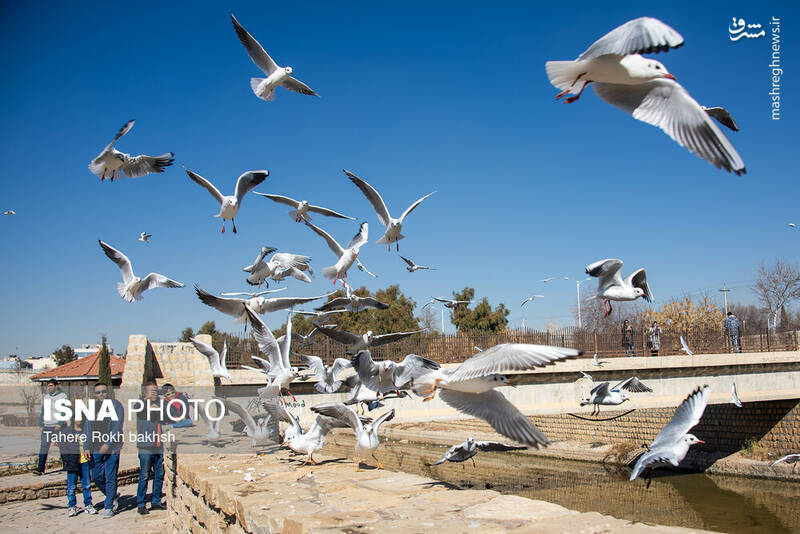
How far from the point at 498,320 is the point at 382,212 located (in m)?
25.1

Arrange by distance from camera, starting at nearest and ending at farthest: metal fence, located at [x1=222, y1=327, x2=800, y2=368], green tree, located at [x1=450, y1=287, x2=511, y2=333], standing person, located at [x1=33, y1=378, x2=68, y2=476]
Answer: standing person, located at [x1=33, y1=378, x2=68, y2=476]
metal fence, located at [x1=222, y1=327, x2=800, y2=368]
green tree, located at [x1=450, y1=287, x2=511, y2=333]

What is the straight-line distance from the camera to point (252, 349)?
17.2m

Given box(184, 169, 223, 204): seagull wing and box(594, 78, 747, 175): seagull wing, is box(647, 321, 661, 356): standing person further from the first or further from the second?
box(594, 78, 747, 175): seagull wing

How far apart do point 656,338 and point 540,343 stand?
11.8ft

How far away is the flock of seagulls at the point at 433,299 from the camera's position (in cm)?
345

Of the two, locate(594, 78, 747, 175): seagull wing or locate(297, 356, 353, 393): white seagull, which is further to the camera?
locate(297, 356, 353, 393): white seagull

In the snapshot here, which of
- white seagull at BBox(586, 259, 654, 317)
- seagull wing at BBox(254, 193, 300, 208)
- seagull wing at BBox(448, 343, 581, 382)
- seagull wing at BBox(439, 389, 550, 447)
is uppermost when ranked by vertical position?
seagull wing at BBox(254, 193, 300, 208)

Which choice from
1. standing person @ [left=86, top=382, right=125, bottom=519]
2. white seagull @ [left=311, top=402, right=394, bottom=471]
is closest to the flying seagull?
white seagull @ [left=311, top=402, right=394, bottom=471]

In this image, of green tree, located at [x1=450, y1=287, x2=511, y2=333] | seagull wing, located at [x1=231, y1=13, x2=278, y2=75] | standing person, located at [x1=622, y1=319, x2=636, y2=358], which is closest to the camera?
seagull wing, located at [x1=231, y1=13, x2=278, y2=75]

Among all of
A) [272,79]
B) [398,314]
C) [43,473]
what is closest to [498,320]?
[398,314]

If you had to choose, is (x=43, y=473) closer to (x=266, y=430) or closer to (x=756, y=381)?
(x=266, y=430)

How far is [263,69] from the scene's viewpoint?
26.5 ft

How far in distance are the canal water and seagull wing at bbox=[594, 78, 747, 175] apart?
28.0ft

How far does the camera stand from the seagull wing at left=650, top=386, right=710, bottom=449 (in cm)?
653
